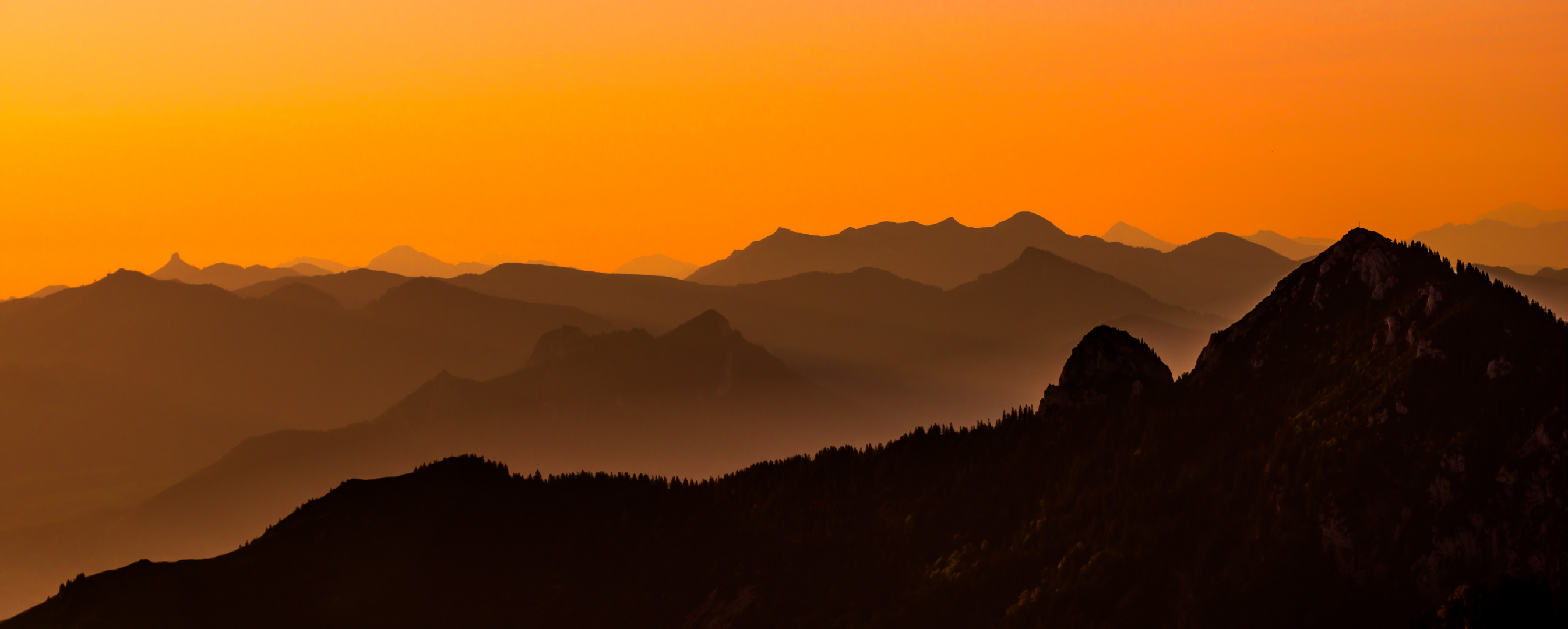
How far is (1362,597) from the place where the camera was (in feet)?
646

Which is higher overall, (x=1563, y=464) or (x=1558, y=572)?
(x=1563, y=464)

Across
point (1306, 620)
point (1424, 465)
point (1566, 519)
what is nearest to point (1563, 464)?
point (1566, 519)

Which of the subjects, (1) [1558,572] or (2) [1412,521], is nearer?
(1) [1558,572]

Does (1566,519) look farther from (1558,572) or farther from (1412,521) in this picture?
(1412,521)

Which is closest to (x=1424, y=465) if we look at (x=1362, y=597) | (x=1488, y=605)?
(x=1362, y=597)

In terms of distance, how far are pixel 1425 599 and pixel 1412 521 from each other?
37.6 feet

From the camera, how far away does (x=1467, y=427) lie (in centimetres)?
19650

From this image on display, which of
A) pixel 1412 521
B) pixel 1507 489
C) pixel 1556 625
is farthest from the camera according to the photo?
pixel 1412 521

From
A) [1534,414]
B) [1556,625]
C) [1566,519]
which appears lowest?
[1556,625]

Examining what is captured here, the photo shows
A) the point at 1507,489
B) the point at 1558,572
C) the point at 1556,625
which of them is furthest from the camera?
the point at 1507,489

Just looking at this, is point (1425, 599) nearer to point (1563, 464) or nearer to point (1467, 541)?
point (1467, 541)

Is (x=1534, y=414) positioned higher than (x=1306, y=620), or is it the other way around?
(x=1534, y=414)

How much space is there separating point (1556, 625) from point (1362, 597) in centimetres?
4266

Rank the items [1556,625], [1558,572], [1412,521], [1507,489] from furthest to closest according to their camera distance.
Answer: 1. [1412,521]
2. [1507,489]
3. [1558,572]
4. [1556,625]
